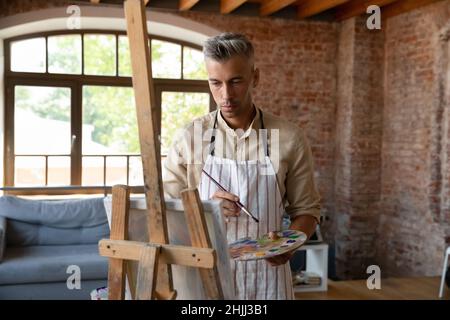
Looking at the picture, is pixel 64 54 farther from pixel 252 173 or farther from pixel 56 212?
pixel 252 173

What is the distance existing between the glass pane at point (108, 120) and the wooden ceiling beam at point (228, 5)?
158 centimetres

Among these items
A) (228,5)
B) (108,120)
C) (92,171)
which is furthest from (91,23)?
(92,171)

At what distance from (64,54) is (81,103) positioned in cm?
63

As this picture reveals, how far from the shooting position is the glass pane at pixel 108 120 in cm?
648

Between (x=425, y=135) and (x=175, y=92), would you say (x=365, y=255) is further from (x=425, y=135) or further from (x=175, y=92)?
(x=175, y=92)

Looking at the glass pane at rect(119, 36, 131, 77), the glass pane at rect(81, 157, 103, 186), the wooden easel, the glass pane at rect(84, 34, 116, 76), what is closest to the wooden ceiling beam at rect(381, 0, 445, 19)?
the glass pane at rect(119, 36, 131, 77)

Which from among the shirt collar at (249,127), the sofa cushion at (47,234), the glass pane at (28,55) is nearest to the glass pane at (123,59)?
the glass pane at (28,55)

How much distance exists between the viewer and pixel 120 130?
662cm

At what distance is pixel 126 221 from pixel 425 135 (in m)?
4.88

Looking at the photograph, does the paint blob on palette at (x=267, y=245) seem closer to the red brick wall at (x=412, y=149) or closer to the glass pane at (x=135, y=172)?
the red brick wall at (x=412, y=149)

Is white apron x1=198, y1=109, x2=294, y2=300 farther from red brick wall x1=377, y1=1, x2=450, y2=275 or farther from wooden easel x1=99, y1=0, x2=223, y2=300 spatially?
red brick wall x1=377, y1=1, x2=450, y2=275

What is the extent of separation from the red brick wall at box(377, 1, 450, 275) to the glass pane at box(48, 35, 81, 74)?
3.83 meters

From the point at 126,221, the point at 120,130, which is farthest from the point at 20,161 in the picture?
the point at 126,221

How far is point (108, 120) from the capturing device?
6.57m
